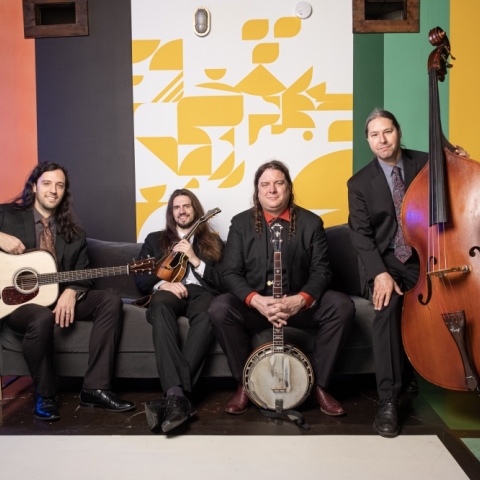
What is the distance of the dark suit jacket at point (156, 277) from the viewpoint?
11.4 feet

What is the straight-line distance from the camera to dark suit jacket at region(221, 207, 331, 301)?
3.24 meters

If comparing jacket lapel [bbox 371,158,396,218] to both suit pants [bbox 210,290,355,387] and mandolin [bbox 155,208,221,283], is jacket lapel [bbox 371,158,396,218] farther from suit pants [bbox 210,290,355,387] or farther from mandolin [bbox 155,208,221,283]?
mandolin [bbox 155,208,221,283]

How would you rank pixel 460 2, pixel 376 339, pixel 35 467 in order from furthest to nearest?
pixel 460 2 → pixel 376 339 → pixel 35 467

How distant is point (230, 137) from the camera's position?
4270 millimetres

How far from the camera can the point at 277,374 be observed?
279cm

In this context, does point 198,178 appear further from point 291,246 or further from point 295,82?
point 291,246

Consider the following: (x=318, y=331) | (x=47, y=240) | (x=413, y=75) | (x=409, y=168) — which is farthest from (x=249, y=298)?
(x=413, y=75)

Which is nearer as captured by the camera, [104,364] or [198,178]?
[104,364]

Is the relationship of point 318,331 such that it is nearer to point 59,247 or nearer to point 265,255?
point 265,255

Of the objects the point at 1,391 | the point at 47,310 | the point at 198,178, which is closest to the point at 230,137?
the point at 198,178

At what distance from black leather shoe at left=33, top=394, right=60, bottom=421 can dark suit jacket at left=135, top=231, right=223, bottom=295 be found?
0.90 meters

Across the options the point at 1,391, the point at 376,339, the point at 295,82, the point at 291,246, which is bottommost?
the point at 1,391

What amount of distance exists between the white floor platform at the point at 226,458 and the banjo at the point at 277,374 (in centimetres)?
23

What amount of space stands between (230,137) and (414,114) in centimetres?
138
